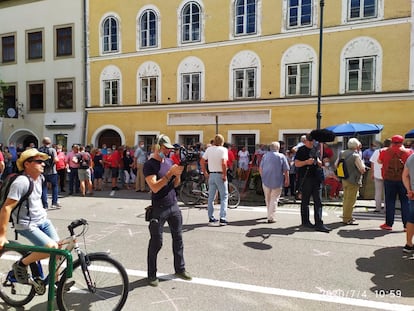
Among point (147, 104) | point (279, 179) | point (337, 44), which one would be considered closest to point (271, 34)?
point (337, 44)

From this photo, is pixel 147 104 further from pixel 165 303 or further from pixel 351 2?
pixel 165 303

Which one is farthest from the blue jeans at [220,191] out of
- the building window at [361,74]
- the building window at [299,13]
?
the building window at [299,13]

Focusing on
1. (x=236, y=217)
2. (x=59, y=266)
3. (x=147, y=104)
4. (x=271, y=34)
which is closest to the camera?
(x=59, y=266)

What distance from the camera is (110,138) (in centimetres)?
1931

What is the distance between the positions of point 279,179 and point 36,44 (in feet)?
63.4

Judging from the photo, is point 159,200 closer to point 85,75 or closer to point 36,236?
point 36,236

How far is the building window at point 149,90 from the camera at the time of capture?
1788cm

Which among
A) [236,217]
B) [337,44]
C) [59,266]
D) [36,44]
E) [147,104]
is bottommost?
[236,217]

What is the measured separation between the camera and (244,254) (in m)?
5.19

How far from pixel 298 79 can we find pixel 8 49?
18167 millimetres

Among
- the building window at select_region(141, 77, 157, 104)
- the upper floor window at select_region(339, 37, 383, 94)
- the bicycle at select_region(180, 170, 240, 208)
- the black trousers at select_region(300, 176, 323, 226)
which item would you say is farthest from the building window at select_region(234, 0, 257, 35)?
the black trousers at select_region(300, 176, 323, 226)

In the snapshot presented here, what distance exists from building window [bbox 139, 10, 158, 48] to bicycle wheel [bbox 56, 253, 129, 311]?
16097mm

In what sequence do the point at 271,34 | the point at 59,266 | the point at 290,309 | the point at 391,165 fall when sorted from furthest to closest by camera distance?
the point at 271,34, the point at 391,165, the point at 290,309, the point at 59,266

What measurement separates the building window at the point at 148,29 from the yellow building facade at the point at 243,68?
0.17ft
